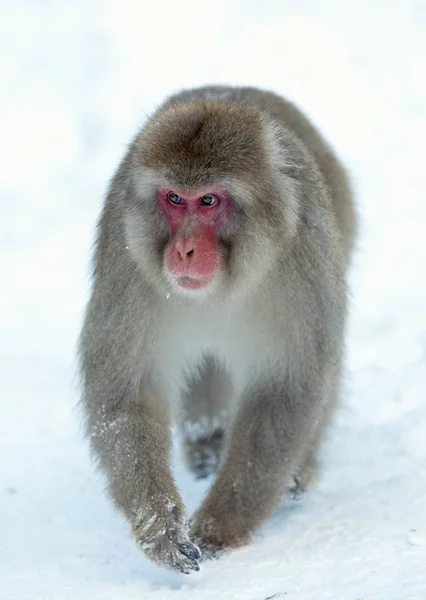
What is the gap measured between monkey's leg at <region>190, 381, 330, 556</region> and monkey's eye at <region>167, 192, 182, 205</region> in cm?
90

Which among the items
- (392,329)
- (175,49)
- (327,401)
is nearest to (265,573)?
(327,401)

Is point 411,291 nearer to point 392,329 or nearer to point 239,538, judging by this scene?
point 392,329

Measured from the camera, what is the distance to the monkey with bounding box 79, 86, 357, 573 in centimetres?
416

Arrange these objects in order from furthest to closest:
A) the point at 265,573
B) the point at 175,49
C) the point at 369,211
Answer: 1. the point at 175,49
2. the point at 369,211
3. the point at 265,573

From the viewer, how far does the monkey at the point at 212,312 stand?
4160 mm

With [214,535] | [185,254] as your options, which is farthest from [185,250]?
[214,535]

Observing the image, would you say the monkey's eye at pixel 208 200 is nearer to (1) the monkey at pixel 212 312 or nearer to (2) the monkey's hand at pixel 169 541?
(1) the monkey at pixel 212 312

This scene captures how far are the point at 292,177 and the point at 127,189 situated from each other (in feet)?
2.04

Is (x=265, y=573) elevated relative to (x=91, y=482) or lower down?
elevated

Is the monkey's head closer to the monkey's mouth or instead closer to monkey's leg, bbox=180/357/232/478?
the monkey's mouth

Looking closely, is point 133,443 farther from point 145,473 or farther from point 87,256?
point 87,256

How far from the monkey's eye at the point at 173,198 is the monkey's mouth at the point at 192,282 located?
0.96 ft

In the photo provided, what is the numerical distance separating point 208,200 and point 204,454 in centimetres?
188

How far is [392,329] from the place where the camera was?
270 inches
